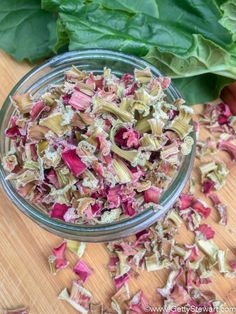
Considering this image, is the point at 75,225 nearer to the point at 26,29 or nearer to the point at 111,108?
the point at 111,108

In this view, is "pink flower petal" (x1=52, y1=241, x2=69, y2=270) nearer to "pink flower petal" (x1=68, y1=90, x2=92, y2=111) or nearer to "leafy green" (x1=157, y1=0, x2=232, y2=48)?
"pink flower petal" (x1=68, y1=90, x2=92, y2=111)

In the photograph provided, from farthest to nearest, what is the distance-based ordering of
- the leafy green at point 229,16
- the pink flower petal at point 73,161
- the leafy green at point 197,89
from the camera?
the leafy green at point 197,89, the leafy green at point 229,16, the pink flower petal at point 73,161

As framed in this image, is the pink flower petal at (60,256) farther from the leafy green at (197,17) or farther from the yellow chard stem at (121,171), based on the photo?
the leafy green at (197,17)

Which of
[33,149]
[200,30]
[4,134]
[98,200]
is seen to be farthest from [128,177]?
[200,30]

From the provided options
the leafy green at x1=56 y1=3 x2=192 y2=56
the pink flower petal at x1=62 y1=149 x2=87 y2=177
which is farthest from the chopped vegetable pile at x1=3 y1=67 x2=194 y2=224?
the leafy green at x1=56 y1=3 x2=192 y2=56

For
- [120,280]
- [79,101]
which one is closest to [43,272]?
[120,280]

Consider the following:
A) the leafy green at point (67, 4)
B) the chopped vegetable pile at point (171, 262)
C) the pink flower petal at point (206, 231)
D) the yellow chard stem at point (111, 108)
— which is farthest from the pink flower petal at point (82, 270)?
the leafy green at point (67, 4)

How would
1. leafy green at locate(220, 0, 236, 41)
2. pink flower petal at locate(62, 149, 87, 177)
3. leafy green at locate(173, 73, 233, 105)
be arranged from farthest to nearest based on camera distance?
leafy green at locate(173, 73, 233, 105), leafy green at locate(220, 0, 236, 41), pink flower petal at locate(62, 149, 87, 177)

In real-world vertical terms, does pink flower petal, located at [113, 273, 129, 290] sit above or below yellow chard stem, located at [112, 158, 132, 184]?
below
